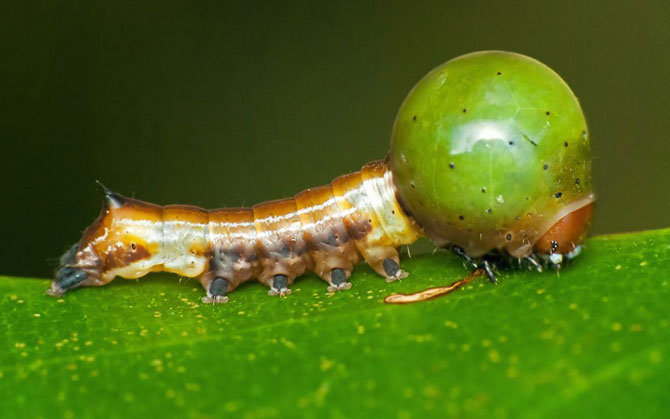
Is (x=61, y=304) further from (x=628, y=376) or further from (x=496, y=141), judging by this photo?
(x=628, y=376)

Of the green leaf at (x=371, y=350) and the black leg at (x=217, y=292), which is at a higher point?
the black leg at (x=217, y=292)

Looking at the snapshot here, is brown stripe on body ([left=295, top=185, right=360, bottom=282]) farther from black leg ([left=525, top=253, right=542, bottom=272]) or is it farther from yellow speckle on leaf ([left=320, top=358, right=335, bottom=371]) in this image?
yellow speckle on leaf ([left=320, top=358, right=335, bottom=371])

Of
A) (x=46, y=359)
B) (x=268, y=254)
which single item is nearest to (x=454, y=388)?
(x=46, y=359)

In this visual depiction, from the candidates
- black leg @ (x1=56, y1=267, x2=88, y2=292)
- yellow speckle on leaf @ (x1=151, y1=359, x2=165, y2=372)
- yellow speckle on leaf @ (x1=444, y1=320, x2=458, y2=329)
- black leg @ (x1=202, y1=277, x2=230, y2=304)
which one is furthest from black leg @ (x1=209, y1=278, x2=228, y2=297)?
yellow speckle on leaf @ (x1=444, y1=320, x2=458, y2=329)

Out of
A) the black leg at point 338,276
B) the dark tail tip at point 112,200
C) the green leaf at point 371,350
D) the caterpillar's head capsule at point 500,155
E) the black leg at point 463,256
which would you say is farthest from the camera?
the dark tail tip at point 112,200

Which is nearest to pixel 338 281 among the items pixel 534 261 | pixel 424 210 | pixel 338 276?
pixel 338 276

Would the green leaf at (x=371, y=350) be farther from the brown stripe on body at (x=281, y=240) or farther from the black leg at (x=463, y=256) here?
the brown stripe on body at (x=281, y=240)

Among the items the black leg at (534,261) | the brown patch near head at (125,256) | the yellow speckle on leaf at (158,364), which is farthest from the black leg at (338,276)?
the yellow speckle on leaf at (158,364)
